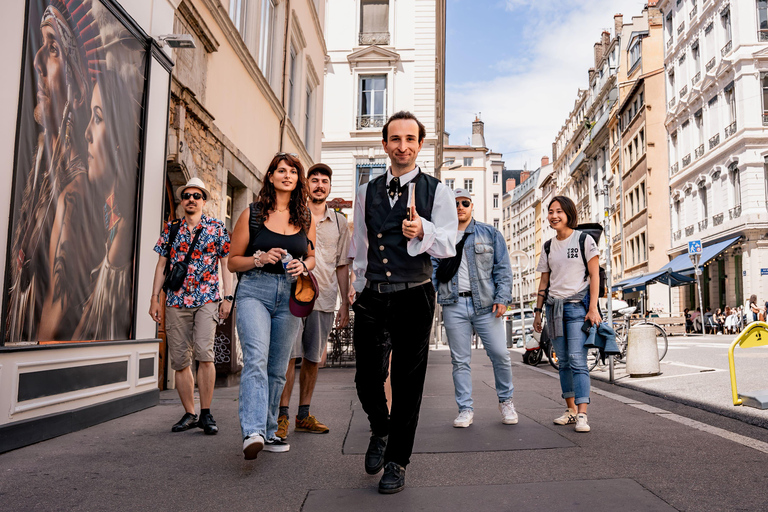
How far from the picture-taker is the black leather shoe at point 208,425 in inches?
210

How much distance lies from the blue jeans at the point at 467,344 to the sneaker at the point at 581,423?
643 mm

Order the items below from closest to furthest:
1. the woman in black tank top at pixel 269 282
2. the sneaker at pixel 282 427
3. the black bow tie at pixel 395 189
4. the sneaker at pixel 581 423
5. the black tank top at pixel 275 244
A: the black bow tie at pixel 395 189, the woman in black tank top at pixel 269 282, the black tank top at pixel 275 244, the sneaker at pixel 282 427, the sneaker at pixel 581 423

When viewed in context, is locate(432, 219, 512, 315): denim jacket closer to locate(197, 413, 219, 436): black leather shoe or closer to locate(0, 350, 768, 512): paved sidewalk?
locate(0, 350, 768, 512): paved sidewalk

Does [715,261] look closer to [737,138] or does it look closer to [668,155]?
[737,138]

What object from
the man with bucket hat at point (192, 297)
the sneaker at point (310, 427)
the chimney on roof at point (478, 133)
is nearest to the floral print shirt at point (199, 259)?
the man with bucket hat at point (192, 297)

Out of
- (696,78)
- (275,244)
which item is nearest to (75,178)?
(275,244)

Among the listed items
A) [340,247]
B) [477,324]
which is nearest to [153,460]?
[340,247]

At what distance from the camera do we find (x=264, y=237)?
14.2ft

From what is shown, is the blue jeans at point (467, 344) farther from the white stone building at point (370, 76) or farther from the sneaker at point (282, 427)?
the white stone building at point (370, 76)

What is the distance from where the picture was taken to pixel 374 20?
99.9 ft

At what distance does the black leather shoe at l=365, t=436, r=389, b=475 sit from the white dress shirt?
0.83 m

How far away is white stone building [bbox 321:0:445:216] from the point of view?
1156 inches

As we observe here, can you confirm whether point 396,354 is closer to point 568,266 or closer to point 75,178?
point 568,266

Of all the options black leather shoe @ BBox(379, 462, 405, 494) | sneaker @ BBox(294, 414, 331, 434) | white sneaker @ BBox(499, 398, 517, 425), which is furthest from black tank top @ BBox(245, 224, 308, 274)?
white sneaker @ BBox(499, 398, 517, 425)
